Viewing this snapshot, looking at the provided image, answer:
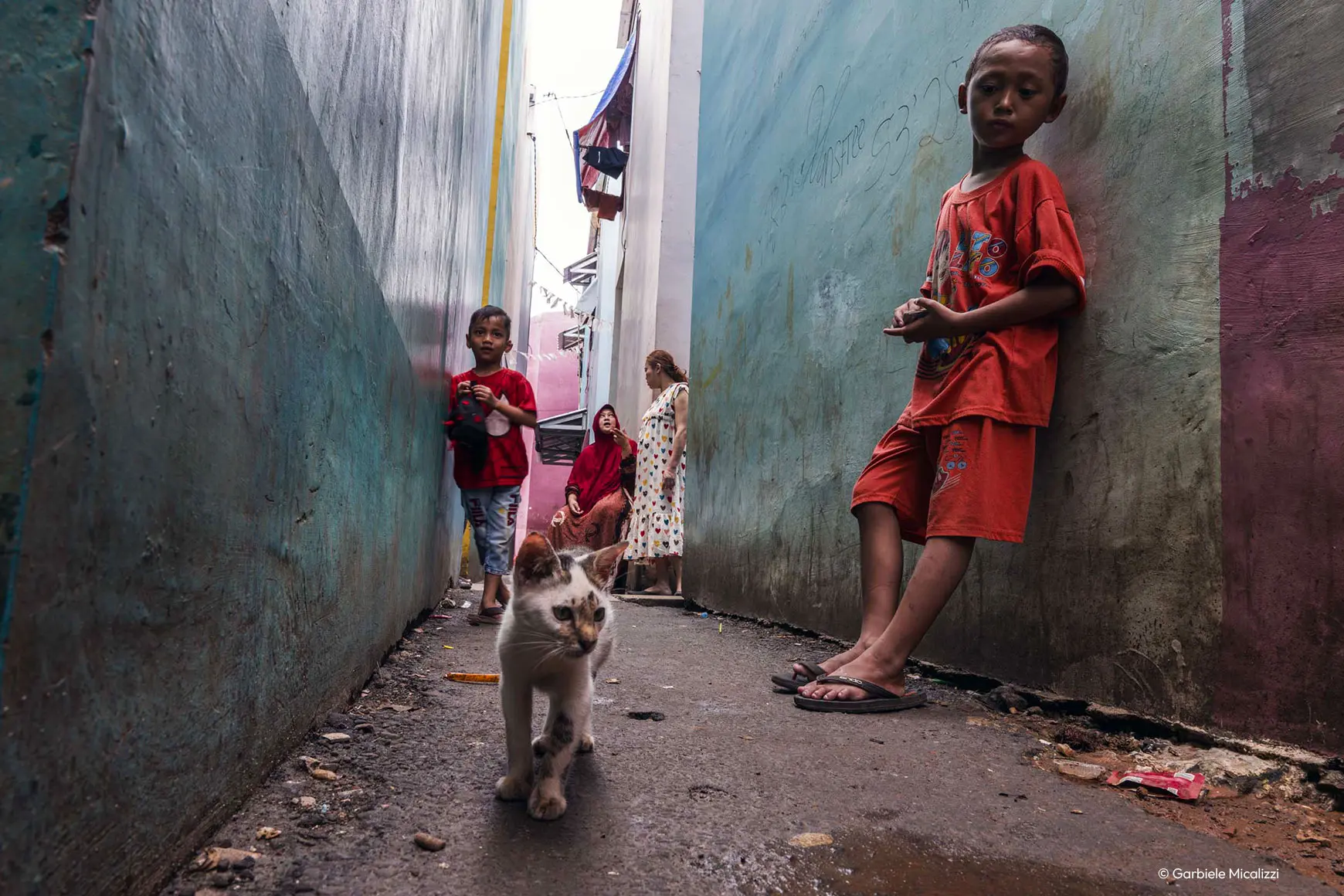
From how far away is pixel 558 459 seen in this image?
2227 cm

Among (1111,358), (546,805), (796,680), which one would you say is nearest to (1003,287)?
(1111,358)

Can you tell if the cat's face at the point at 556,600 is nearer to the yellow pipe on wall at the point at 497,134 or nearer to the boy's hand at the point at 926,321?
the boy's hand at the point at 926,321

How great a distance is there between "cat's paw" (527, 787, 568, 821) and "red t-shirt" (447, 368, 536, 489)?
11.3 ft

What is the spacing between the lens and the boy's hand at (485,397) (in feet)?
16.1

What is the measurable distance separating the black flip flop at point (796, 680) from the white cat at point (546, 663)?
4.06 ft

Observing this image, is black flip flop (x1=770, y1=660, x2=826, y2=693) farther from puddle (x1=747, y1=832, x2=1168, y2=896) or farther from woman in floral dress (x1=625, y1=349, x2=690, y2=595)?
woman in floral dress (x1=625, y1=349, x2=690, y2=595)

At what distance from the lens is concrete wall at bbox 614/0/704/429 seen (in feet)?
31.9

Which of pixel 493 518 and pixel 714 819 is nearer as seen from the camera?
pixel 714 819

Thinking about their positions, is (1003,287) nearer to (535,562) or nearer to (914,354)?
(914,354)

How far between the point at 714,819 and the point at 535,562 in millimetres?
661

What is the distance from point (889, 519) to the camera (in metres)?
3.00

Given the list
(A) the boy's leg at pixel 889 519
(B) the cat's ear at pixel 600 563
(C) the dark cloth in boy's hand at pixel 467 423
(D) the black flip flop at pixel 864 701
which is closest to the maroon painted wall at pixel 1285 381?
(D) the black flip flop at pixel 864 701

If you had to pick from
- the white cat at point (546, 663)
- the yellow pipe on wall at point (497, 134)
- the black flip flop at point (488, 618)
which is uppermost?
the yellow pipe on wall at point (497, 134)

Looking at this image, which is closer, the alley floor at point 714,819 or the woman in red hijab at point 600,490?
the alley floor at point 714,819
